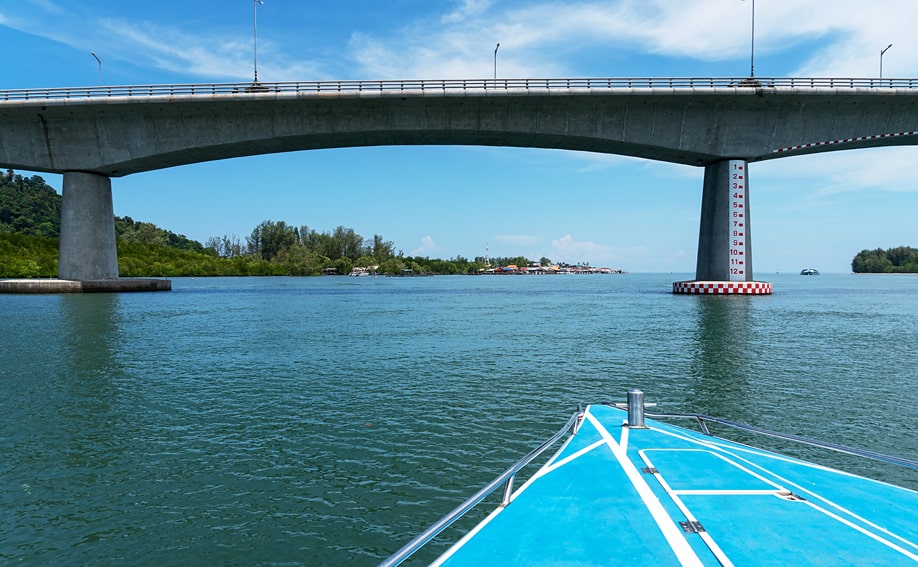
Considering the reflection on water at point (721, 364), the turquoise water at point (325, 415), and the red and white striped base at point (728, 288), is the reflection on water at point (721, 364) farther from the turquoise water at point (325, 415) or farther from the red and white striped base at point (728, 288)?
the red and white striped base at point (728, 288)

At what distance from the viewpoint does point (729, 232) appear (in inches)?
1806

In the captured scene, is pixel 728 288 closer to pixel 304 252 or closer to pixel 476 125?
pixel 476 125

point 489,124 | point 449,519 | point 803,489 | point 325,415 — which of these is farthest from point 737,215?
point 449,519

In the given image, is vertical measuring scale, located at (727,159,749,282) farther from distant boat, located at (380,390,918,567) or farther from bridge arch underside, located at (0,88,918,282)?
distant boat, located at (380,390,918,567)

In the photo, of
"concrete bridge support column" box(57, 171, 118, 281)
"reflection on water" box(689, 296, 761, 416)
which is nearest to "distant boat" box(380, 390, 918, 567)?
"reflection on water" box(689, 296, 761, 416)

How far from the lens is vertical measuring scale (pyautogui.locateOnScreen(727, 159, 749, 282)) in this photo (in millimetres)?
45906

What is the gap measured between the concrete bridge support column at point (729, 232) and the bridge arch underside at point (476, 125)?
11 cm

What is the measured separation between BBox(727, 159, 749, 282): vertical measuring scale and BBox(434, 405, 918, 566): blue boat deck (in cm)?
4502

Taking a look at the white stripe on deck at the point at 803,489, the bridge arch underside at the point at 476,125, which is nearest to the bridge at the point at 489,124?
the bridge arch underside at the point at 476,125

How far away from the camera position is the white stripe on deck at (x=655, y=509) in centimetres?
394

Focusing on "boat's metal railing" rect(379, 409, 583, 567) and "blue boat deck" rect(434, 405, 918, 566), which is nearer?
"boat's metal railing" rect(379, 409, 583, 567)

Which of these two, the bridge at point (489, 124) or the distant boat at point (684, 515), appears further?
the bridge at point (489, 124)

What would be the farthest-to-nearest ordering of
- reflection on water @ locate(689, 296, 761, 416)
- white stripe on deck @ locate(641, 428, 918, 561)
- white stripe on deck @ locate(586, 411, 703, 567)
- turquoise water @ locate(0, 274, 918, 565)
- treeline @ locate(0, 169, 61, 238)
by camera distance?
treeline @ locate(0, 169, 61, 238) < reflection on water @ locate(689, 296, 761, 416) < turquoise water @ locate(0, 274, 918, 565) < white stripe on deck @ locate(641, 428, 918, 561) < white stripe on deck @ locate(586, 411, 703, 567)

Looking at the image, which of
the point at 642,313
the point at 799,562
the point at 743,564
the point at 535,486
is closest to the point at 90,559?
the point at 535,486
